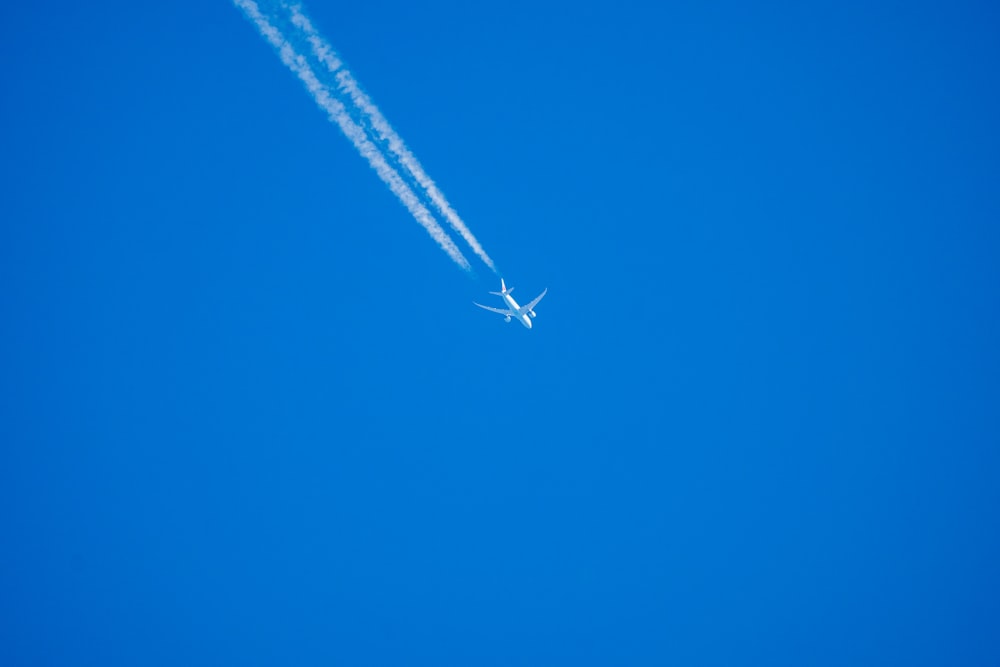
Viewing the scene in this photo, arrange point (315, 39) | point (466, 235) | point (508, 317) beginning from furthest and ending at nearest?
point (508, 317) → point (466, 235) → point (315, 39)

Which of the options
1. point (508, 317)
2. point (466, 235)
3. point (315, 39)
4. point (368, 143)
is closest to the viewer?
point (315, 39)

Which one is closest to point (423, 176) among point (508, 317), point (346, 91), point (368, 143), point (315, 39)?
point (368, 143)

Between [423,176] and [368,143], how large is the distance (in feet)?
8.12

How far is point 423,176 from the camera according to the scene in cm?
2219

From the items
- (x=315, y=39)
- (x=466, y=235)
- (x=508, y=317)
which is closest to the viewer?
(x=315, y=39)

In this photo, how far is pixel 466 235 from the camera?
2356 cm

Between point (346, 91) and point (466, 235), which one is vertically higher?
point (346, 91)

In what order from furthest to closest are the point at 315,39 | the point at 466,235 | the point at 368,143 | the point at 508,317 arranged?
the point at 508,317
the point at 466,235
the point at 368,143
the point at 315,39

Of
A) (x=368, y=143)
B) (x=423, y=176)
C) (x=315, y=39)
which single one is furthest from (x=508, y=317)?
(x=315, y=39)

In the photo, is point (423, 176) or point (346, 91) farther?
point (423, 176)

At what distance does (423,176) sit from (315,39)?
6.00 meters

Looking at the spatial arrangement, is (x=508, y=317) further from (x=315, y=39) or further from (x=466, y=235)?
(x=315, y=39)

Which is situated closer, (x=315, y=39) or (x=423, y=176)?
(x=315, y=39)

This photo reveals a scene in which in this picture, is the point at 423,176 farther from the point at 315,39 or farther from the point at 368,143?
the point at 315,39
